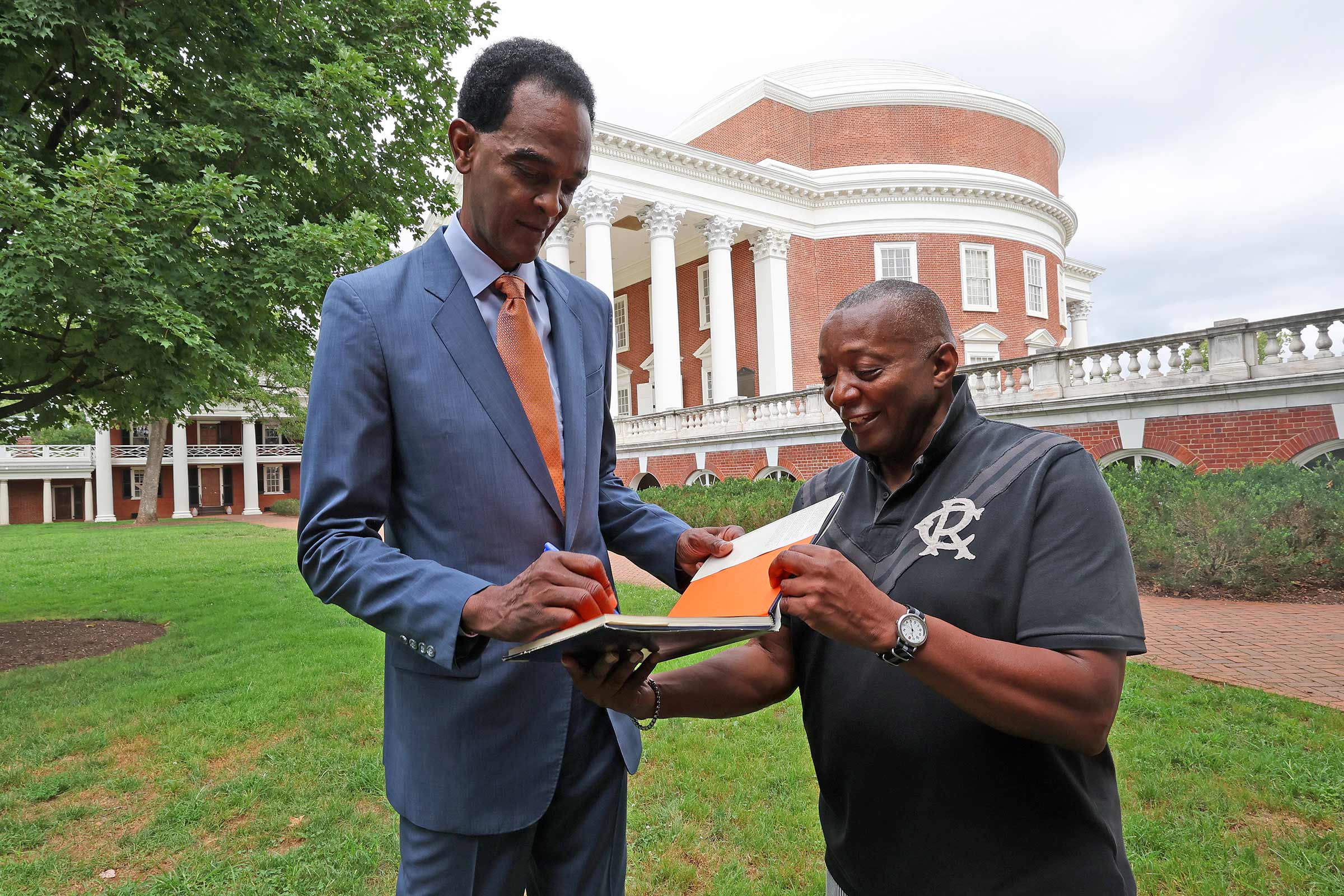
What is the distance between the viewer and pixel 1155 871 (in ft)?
12.0

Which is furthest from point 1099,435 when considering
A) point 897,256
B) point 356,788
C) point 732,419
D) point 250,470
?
point 250,470

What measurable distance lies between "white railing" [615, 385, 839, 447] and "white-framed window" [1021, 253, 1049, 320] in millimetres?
17031

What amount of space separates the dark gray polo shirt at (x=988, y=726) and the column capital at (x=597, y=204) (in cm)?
2477

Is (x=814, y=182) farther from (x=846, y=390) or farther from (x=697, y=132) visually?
(x=846, y=390)

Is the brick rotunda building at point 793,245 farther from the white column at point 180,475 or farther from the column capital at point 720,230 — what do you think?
the white column at point 180,475

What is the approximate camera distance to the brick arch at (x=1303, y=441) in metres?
12.3

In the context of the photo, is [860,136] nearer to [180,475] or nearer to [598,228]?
[598,228]

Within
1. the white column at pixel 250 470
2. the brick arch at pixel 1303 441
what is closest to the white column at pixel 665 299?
the brick arch at pixel 1303 441

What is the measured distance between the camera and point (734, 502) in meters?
15.9

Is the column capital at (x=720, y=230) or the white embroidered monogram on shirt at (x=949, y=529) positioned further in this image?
the column capital at (x=720, y=230)

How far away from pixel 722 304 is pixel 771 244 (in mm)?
3346

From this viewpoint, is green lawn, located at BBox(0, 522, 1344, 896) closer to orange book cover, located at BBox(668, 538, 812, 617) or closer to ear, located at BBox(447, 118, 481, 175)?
orange book cover, located at BBox(668, 538, 812, 617)

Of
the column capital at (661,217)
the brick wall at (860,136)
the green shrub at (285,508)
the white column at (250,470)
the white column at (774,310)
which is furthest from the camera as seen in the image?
the white column at (250,470)

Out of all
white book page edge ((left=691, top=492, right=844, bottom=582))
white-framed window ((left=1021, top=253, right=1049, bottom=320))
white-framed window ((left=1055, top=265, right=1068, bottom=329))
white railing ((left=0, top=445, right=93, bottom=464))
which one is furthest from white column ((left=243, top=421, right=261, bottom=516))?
white book page edge ((left=691, top=492, right=844, bottom=582))
